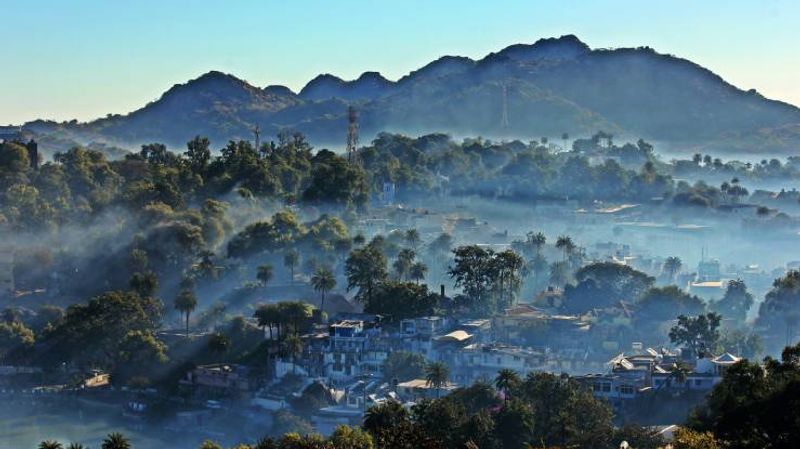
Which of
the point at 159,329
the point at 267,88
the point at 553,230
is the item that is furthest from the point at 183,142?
the point at 159,329

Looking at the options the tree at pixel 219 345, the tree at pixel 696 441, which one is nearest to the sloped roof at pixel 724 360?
the tree at pixel 696 441

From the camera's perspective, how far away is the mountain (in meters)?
84.7

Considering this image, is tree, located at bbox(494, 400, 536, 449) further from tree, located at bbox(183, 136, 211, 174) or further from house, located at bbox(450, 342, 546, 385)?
tree, located at bbox(183, 136, 211, 174)

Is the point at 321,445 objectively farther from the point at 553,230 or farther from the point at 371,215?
the point at 553,230

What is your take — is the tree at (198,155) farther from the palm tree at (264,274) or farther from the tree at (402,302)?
the tree at (402,302)

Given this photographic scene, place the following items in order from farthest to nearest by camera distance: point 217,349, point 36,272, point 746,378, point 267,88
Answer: point 267,88 → point 36,272 → point 217,349 → point 746,378

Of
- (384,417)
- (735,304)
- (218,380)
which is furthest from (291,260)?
(384,417)

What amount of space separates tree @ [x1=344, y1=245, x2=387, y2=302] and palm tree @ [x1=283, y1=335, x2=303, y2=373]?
3331 mm

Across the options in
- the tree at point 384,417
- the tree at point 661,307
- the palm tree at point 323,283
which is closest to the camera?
the tree at point 384,417

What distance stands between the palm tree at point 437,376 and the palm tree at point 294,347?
2633 millimetres

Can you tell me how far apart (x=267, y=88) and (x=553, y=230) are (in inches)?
2430

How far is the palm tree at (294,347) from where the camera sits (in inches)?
930

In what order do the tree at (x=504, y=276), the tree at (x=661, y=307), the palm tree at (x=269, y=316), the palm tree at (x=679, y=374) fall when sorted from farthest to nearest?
1. the tree at (x=504, y=276)
2. the tree at (x=661, y=307)
3. the palm tree at (x=269, y=316)
4. the palm tree at (x=679, y=374)

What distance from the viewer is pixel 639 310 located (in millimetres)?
26609
